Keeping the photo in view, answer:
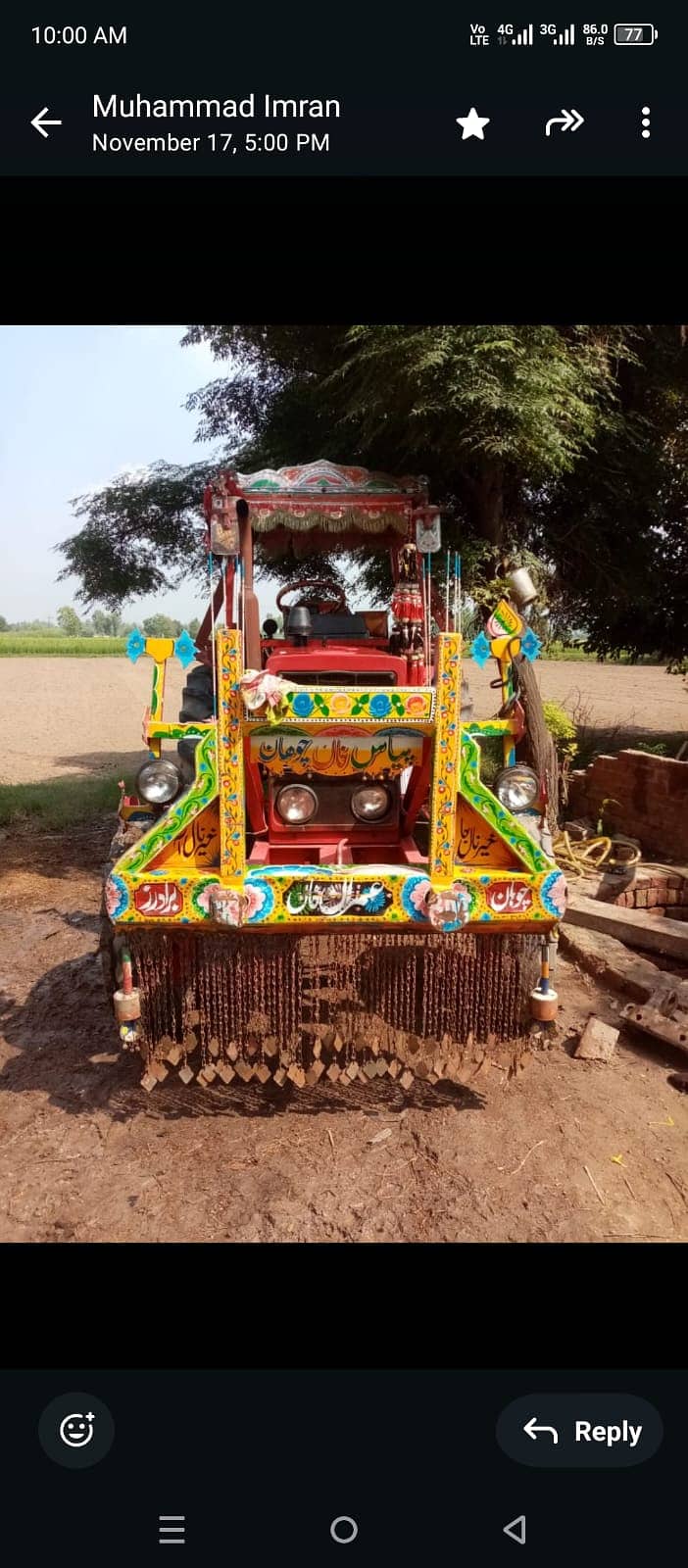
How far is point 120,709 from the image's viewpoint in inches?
949

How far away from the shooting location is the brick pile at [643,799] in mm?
7465

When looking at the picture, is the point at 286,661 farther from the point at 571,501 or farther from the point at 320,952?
the point at 571,501

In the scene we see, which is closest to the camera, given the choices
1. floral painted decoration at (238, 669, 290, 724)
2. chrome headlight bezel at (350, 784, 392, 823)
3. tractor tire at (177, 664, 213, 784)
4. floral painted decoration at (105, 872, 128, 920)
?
floral painted decoration at (238, 669, 290, 724)

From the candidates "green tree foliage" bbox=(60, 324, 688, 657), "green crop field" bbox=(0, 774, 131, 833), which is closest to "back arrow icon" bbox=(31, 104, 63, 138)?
"green tree foliage" bbox=(60, 324, 688, 657)

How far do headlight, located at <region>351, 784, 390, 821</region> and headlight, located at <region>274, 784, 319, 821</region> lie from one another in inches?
10.9

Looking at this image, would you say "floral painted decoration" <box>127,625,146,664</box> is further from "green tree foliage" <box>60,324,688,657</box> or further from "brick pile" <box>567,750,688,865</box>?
"brick pile" <box>567,750,688,865</box>

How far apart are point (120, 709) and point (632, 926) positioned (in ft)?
67.2

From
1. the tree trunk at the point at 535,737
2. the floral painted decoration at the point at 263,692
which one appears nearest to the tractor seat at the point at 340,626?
the floral painted decoration at the point at 263,692

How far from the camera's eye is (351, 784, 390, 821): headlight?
416cm

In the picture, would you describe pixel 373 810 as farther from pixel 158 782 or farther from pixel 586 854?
pixel 586 854

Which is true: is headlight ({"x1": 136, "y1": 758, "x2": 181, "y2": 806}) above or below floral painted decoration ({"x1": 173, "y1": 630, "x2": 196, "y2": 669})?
below

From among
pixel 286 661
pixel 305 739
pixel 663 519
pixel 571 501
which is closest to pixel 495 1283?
pixel 305 739

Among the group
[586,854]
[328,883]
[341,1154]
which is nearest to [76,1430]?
[328,883]

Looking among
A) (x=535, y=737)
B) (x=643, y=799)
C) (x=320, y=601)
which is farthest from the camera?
(x=535, y=737)
